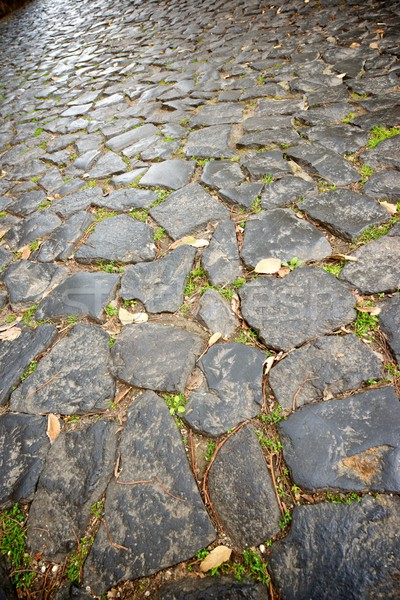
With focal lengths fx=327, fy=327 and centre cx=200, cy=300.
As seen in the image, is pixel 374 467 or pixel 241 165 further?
pixel 241 165

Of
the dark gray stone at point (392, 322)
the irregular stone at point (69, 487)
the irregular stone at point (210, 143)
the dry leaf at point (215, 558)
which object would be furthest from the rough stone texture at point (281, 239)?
the dry leaf at point (215, 558)

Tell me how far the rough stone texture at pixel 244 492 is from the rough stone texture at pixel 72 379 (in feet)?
1.88

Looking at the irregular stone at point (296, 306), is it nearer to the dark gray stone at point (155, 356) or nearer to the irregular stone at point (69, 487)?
the dark gray stone at point (155, 356)

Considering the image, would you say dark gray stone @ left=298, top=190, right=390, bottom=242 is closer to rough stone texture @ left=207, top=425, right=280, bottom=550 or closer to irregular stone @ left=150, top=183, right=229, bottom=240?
irregular stone @ left=150, top=183, right=229, bottom=240

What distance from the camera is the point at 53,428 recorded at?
1.40 metres

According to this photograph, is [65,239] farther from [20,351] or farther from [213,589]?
[213,589]

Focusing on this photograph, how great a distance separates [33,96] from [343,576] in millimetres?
6171

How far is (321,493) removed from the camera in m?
1.11

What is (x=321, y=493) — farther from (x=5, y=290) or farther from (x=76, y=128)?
(x=76, y=128)

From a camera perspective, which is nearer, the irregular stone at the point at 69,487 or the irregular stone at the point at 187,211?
the irregular stone at the point at 69,487

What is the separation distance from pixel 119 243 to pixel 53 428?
1179 millimetres

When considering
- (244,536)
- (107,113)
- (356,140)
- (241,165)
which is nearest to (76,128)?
(107,113)

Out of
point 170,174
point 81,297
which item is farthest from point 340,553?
point 170,174

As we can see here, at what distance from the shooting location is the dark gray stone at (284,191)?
212cm
